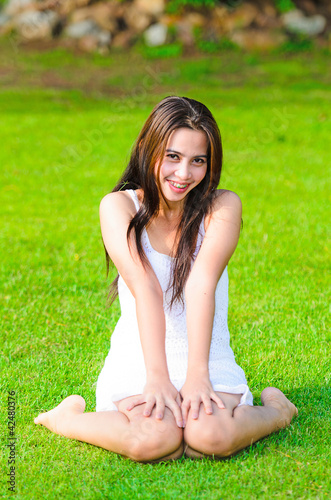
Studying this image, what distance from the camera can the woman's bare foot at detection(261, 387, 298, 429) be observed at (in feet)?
8.41

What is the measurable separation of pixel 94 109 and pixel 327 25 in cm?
799

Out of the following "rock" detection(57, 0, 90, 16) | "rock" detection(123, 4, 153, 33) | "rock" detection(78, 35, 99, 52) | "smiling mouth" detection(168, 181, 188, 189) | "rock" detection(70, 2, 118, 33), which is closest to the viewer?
"smiling mouth" detection(168, 181, 188, 189)

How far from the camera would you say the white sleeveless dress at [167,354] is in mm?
2559

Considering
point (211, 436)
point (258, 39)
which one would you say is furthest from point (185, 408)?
point (258, 39)

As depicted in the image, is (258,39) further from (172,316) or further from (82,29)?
(172,316)

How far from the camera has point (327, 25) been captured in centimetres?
1580

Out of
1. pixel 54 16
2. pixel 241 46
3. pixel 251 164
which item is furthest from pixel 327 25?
pixel 251 164

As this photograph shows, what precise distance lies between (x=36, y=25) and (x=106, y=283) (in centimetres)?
1186

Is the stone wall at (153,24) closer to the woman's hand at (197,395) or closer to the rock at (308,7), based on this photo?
the rock at (308,7)

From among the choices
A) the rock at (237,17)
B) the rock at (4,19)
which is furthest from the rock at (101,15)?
the rock at (237,17)

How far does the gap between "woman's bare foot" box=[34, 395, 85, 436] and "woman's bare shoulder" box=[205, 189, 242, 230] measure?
2.84ft

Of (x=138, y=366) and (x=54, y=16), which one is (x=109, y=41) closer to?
(x=54, y=16)

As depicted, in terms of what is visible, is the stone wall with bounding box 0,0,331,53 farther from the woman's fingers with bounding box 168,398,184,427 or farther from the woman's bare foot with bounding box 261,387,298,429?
the woman's fingers with bounding box 168,398,184,427

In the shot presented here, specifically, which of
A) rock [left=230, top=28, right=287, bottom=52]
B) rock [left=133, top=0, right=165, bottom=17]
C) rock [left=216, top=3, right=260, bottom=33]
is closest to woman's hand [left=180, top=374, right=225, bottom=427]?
rock [left=230, top=28, right=287, bottom=52]
